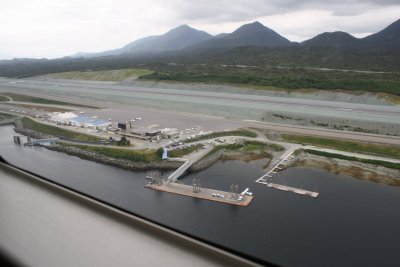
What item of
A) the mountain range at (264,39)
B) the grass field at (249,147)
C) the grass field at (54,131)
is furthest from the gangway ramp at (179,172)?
the mountain range at (264,39)

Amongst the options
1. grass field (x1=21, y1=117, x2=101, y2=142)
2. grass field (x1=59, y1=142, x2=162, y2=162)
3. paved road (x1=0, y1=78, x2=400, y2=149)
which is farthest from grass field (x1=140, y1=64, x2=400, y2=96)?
grass field (x1=59, y1=142, x2=162, y2=162)

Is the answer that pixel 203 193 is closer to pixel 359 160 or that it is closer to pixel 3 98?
pixel 359 160

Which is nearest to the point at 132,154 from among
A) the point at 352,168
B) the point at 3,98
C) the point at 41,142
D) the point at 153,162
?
the point at 153,162

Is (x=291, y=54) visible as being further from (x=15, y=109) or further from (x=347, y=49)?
(x=15, y=109)

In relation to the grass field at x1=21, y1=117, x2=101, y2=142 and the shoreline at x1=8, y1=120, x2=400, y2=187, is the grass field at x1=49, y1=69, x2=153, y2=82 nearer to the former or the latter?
the grass field at x1=21, y1=117, x2=101, y2=142

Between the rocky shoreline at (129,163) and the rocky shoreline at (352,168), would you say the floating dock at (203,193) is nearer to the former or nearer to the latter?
the rocky shoreline at (129,163)
